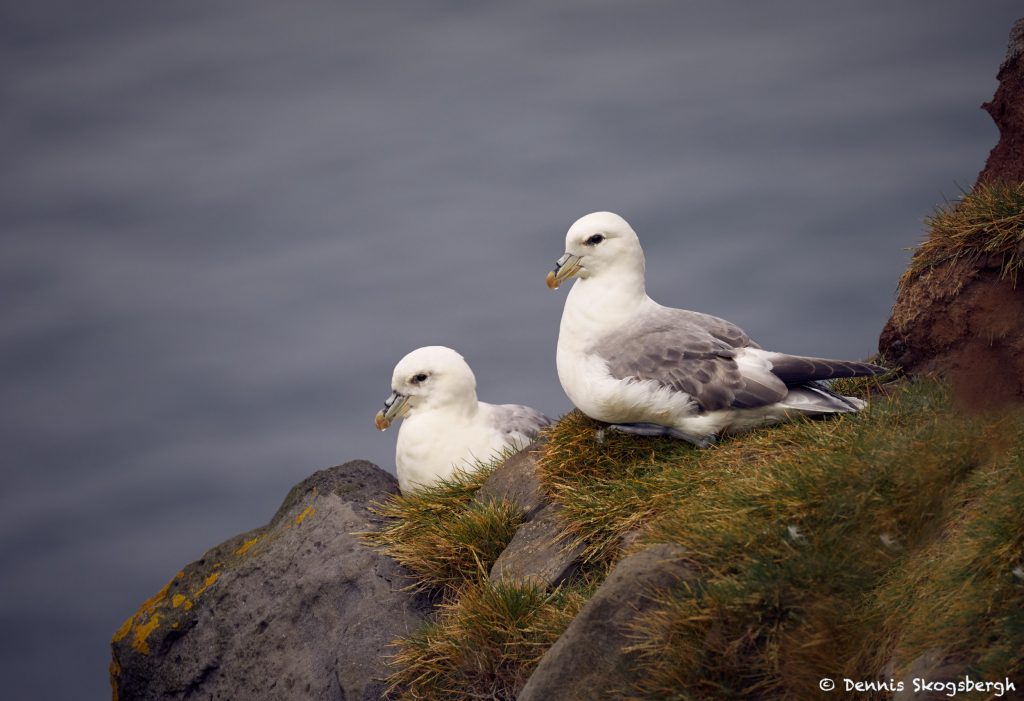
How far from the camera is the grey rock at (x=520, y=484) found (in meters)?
6.86

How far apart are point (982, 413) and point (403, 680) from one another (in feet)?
10.7

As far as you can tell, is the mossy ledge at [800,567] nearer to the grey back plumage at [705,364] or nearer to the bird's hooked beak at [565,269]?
the grey back plumage at [705,364]

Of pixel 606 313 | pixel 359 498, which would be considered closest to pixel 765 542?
pixel 606 313

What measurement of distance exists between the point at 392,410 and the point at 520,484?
55.4 inches

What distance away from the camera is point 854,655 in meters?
4.74

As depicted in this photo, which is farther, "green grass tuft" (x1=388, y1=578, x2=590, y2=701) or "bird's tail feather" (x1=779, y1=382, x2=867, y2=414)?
"bird's tail feather" (x1=779, y1=382, x2=867, y2=414)

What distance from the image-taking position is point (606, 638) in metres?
5.14

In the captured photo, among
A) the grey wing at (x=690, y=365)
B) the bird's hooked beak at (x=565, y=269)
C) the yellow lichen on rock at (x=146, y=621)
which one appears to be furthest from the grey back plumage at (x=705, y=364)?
the yellow lichen on rock at (x=146, y=621)

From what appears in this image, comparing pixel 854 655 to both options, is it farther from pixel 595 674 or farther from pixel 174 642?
pixel 174 642

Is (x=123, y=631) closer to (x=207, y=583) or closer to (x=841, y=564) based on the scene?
(x=207, y=583)

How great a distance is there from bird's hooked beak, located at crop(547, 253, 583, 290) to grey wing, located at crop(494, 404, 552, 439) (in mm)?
1357

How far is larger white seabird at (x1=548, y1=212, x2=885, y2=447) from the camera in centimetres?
641

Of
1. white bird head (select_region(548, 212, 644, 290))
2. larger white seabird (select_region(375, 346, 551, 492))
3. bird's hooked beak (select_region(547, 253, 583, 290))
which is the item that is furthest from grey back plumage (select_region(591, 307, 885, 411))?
larger white seabird (select_region(375, 346, 551, 492))

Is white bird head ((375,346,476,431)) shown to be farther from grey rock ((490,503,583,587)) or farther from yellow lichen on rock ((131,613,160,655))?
yellow lichen on rock ((131,613,160,655))
